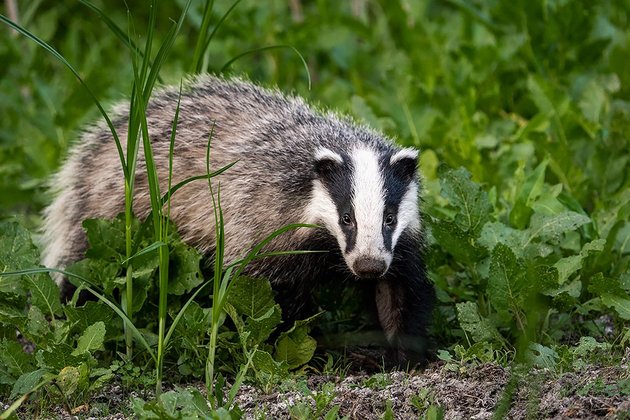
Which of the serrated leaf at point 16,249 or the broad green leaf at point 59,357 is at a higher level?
the serrated leaf at point 16,249

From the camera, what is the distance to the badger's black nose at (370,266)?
15.8 ft

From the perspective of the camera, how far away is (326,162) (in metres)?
5.16

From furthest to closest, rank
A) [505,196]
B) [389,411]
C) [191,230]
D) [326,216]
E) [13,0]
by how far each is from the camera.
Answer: [13,0] < [505,196] < [191,230] < [326,216] < [389,411]

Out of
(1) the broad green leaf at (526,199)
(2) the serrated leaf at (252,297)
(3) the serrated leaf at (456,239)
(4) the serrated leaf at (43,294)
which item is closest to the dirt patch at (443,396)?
(2) the serrated leaf at (252,297)

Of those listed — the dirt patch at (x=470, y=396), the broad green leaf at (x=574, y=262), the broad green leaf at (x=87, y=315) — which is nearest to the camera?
the dirt patch at (x=470, y=396)

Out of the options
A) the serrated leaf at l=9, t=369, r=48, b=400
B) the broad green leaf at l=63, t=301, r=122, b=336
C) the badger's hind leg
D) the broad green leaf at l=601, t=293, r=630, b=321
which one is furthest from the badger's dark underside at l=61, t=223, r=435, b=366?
the badger's hind leg

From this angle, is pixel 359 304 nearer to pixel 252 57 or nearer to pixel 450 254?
pixel 450 254

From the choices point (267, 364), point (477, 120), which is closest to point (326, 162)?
point (267, 364)

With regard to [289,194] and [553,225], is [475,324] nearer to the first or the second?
[553,225]

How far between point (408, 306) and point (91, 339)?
1640mm

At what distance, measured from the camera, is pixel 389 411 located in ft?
13.5

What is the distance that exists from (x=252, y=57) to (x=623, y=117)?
3847 millimetres

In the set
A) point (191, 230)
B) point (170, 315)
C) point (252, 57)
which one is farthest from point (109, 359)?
point (252, 57)

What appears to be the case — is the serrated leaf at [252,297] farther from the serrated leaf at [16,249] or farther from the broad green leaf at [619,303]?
the broad green leaf at [619,303]
